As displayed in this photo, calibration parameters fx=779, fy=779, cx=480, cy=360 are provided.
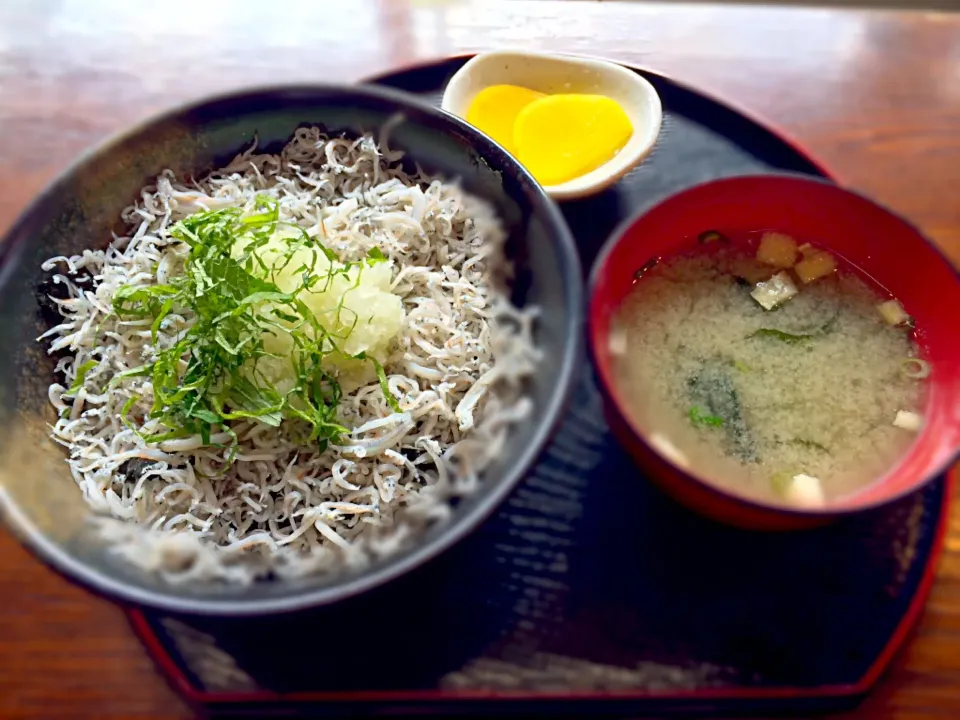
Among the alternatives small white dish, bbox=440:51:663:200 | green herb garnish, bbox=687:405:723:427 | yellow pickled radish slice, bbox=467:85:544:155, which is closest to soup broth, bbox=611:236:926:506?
green herb garnish, bbox=687:405:723:427

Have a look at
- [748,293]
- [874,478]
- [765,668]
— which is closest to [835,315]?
[748,293]

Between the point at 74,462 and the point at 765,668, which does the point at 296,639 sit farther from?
the point at 765,668

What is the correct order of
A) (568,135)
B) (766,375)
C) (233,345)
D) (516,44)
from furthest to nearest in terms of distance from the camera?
(516,44)
(568,135)
(766,375)
(233,345)

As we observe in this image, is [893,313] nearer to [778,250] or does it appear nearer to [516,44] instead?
[778,250]

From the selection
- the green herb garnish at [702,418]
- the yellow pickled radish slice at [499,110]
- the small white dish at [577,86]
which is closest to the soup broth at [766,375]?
the green herb garnish at [702,418]

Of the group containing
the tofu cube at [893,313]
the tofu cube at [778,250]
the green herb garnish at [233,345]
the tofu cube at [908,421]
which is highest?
the green herb garnish at [233,345]

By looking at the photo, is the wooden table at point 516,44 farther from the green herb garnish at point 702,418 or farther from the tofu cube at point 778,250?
the green herb garnish at point 702,418

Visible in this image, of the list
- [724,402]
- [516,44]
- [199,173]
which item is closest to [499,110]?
[516,44]
